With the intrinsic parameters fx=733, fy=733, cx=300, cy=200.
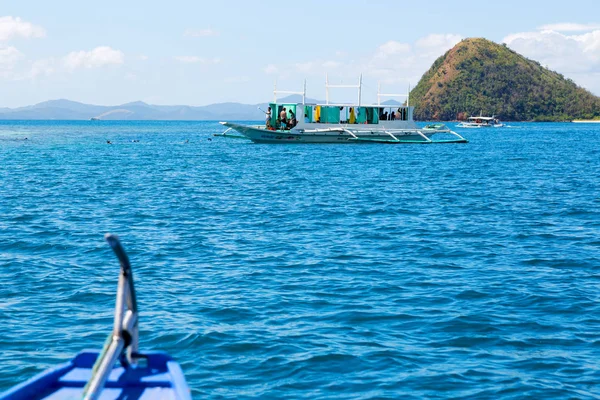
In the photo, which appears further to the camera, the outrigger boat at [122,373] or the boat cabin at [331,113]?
the boat cabin at [331,113]

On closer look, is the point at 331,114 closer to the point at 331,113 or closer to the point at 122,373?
the point at 331,113

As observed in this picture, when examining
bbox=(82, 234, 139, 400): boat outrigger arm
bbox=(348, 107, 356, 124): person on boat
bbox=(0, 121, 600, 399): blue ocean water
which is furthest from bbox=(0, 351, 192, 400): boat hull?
bbox=(348, 107, 356, 124): person on boat

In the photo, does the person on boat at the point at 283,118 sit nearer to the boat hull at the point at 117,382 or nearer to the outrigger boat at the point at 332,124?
the outrigger boat at the point at 332,124

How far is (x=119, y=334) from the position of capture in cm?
599

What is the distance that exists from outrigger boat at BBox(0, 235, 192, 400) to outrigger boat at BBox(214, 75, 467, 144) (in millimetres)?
58706

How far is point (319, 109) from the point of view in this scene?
6700 cm

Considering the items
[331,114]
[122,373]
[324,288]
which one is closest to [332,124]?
[331,114]

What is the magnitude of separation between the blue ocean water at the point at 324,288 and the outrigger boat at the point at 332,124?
3487cm

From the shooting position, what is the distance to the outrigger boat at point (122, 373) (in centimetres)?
587

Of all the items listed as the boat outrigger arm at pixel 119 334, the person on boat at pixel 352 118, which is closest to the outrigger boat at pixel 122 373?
the boat outrigger arm at pixel 119 334

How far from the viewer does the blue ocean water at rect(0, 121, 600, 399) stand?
9.66m

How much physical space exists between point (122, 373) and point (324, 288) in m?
7.73

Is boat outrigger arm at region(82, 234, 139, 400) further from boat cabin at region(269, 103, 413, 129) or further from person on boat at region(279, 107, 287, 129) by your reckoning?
person on boat at region(279, 107, 287, 129)

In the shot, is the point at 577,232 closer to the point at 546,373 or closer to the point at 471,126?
the point at 546,373
